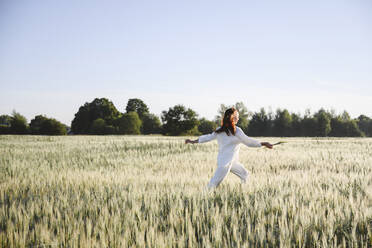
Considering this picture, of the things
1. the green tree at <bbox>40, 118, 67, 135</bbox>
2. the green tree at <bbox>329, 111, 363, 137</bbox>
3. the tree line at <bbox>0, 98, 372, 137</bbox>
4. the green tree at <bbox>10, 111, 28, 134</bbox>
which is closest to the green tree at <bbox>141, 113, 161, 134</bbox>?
the tree line at <bbox>0, 98, 372, 137</bbox>

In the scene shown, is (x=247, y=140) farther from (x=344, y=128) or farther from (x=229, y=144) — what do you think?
(x=344, y=128)

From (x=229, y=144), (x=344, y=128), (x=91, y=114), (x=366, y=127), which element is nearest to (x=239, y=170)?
(x=229, y=144)

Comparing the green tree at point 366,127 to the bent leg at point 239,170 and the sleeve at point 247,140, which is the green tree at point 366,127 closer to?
the bent leg at point 239,170

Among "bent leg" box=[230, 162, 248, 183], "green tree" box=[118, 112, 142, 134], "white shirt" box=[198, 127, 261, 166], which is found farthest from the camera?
"green tree" box=[118, 112, 142, 134]

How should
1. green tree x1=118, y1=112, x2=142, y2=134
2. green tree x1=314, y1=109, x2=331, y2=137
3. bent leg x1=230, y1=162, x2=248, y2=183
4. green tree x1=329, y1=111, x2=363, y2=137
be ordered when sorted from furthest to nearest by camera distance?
green tree x1=329, y1=111, x2=363, y2=137 → green tree x1=314, y1=109, x2=331, y2=137 → green tree x1=118, y1=112, x2=142, y2=134 → bent leg x1=230, y1=162, x2=248, y2=183

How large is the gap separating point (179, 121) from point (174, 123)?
139 centimetres

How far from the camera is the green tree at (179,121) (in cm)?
6262

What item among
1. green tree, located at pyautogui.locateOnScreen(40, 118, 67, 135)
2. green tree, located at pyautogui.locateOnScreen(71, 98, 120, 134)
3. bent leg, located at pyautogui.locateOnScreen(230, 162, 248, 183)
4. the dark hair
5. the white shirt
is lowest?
bent leg, located at pyautogui.locateOnScreen(230, 162, 248, 183)

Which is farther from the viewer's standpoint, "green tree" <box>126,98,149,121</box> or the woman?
"green tree" <box>126,98,149,121</box>

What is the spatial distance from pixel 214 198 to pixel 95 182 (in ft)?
8.20

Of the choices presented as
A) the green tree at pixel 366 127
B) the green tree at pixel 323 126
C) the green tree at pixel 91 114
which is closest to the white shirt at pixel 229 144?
the green tree at pixel 323 126

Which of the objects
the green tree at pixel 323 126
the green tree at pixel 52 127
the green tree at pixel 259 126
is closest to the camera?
Result: the green tree at pixel 52 127

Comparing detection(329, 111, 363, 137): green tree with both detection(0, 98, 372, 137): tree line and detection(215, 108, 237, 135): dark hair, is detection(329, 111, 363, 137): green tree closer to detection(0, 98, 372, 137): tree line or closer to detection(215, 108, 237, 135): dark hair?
detection(0, 98, 372, 137): tree line

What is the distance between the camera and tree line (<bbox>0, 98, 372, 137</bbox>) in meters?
59.6
